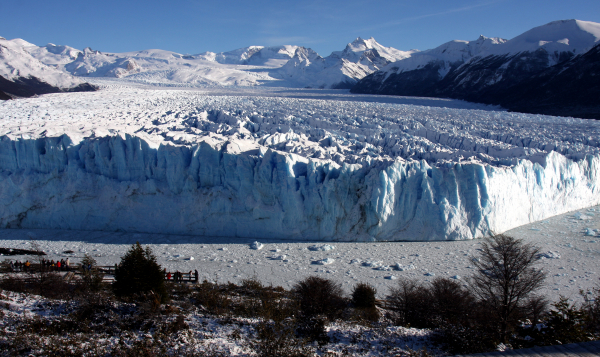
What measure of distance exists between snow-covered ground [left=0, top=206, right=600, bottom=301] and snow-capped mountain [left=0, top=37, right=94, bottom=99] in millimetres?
17329

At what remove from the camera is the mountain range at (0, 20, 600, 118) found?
25.8m

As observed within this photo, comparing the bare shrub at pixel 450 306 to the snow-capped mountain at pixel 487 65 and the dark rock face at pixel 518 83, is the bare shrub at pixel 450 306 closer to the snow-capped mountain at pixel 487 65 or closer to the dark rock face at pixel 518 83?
the dark rock face at pixel 518 83

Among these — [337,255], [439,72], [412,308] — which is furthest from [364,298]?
[439,72]

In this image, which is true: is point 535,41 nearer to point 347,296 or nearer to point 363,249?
point 363,249

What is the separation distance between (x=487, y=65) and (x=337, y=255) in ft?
124

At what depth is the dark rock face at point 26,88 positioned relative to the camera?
849 inches

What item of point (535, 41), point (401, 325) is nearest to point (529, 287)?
point (401, 325)

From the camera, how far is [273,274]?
841 cm

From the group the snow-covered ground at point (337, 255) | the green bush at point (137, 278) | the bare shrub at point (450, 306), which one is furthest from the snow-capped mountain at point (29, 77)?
the bare shrub at point (450, 306)

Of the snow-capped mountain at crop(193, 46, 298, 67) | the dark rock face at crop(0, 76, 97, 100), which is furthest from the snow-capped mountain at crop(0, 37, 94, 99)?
the snow-capped mountain at crop(193, 46, 298, 67)

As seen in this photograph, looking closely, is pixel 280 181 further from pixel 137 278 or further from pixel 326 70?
pixel 326 70

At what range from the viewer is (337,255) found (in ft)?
30.9

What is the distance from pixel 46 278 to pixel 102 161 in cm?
538

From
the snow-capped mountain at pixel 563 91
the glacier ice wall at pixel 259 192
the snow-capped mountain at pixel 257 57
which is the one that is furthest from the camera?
the snow-capped mountain at pixel 257 57
